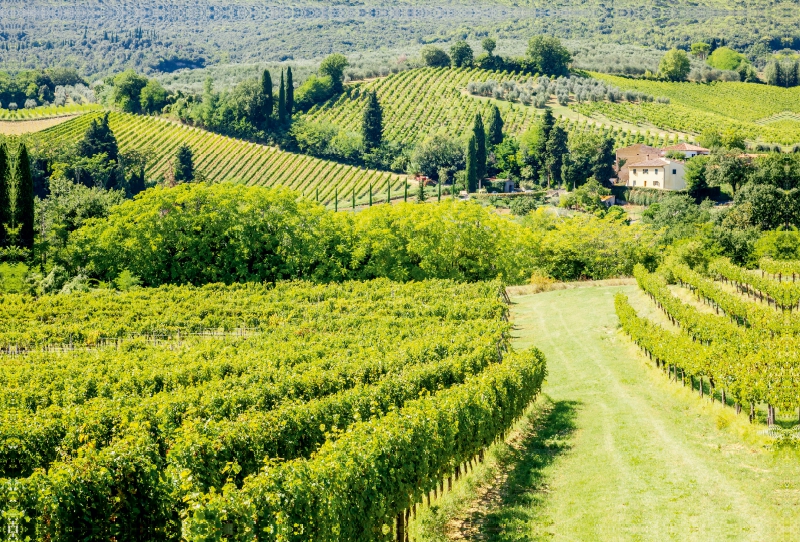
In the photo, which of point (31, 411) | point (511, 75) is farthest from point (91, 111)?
point (31, 411)

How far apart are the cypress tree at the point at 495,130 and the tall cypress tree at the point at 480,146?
9378 millimetres

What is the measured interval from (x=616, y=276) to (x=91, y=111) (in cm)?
10845

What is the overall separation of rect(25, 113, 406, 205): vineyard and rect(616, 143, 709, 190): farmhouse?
103 feet

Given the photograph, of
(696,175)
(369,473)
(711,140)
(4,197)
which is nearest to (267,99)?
(711,140)

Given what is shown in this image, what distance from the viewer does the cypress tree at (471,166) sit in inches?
4419

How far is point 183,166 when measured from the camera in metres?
116

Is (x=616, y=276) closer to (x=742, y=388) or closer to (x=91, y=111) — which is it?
(x=742, y=388)

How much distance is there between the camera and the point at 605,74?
643ft

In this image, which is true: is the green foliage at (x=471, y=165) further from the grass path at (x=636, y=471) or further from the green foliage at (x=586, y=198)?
the grass path at (x=636, y=471)

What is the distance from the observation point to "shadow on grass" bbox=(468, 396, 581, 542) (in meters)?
22.1

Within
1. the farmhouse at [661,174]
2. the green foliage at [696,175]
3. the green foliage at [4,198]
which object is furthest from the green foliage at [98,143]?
the green foliage at [696,175]

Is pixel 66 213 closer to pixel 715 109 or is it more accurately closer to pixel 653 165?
pixel 653 165

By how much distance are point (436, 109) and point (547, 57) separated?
1719 inches

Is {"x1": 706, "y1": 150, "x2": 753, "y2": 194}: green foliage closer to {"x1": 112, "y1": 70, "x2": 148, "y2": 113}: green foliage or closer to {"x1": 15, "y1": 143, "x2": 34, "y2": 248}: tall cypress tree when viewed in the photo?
{"x1": 15, "y1": 143, "x2": 34, "y2": 248}: tall cypress tree
